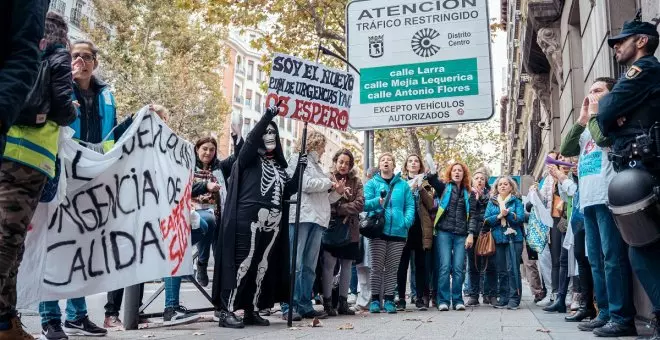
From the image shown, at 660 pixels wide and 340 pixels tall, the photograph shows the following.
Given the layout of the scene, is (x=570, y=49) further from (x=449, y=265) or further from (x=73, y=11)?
(x=73, y=11)

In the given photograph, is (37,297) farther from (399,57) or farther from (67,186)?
(399,57)

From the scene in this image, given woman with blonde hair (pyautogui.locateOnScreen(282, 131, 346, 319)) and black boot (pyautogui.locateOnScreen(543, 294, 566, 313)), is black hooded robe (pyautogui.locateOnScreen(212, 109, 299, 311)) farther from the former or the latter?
black boot (pyautogui.locateOnScreen(543, 294, 566, 313))

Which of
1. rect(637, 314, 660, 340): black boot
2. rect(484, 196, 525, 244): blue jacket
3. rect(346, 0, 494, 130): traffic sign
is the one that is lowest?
rect(637, 314, 660, 340): black boot

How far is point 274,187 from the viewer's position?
6.43m

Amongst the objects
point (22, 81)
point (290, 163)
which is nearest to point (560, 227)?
point (290, 163)

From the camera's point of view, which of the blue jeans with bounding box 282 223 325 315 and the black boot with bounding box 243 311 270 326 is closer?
the black boot with bounding box 243 311 270 326

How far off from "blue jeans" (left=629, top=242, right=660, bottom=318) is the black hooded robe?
304 cm

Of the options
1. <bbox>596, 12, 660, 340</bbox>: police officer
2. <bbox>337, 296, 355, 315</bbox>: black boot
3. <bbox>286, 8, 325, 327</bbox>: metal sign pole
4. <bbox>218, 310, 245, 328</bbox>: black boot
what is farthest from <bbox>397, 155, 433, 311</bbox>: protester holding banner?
<bbox>596, 12, 660, 340</bbox>: police officer

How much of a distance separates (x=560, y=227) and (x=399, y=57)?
3248 millimetres

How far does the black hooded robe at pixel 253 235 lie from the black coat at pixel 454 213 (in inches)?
123

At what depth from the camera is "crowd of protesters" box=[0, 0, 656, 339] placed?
12.8ft

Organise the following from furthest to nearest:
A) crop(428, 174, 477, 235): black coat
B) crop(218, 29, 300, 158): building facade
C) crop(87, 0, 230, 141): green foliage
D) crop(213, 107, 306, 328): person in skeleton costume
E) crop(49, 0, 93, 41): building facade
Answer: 1. crop(218, 29, 300, 158): building facade
2. crop(49, 0, 93, 41): building facade
3. crop(87, 0, 230, 141): green foliage
4. crop(428, 174, 477, 235): black coat
5. crop(213, 107, 306, 328): person in skeleton costume

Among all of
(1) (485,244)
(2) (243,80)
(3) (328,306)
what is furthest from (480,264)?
(2) (243,80)

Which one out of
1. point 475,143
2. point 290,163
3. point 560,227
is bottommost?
point 560,227
